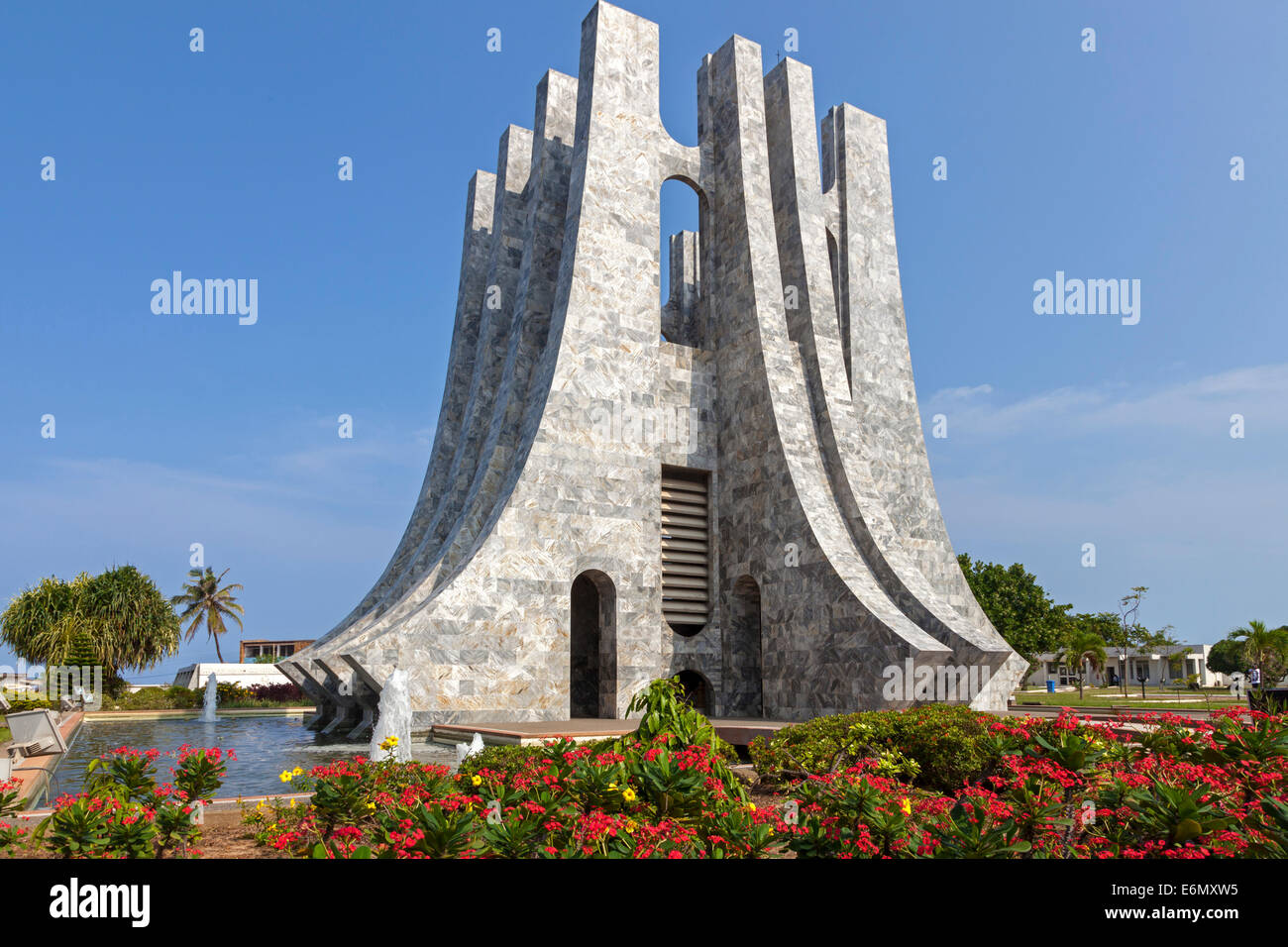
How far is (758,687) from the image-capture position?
62.0 feet

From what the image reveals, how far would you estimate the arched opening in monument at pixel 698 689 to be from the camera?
18.8 meters

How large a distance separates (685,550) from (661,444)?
2.31 m

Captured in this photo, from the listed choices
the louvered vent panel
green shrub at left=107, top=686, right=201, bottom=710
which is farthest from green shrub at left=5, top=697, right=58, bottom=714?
the louvered vent panel

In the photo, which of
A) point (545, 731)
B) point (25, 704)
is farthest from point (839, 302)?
point (25, 704)

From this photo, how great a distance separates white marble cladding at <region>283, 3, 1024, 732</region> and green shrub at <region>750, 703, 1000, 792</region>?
16.4 feet

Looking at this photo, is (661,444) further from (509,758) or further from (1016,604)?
(1016,604)

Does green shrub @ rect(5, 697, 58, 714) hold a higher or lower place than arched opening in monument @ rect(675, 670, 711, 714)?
lower

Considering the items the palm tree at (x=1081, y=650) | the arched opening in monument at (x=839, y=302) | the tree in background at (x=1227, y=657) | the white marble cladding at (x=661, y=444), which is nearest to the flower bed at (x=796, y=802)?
the white marble cladding at (x=661, y=444)

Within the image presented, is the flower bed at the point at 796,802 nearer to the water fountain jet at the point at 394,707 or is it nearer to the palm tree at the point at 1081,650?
the water fountain jet at the point at 394,707

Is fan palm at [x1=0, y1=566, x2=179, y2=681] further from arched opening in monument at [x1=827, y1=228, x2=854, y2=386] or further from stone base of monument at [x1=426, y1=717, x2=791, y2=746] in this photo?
arched opening in monument at [x1=827, y1=228, x2=854, y2=386]


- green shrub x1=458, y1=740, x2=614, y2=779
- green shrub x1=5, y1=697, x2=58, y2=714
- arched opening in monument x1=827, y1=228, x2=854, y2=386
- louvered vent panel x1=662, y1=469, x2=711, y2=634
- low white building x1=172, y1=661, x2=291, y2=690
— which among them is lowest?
low white building x1=172, y1=661, x2=291, y2=690

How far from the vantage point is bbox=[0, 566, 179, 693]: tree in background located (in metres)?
30.0

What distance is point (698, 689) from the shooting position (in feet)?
64.5

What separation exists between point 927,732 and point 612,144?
13996 mm
